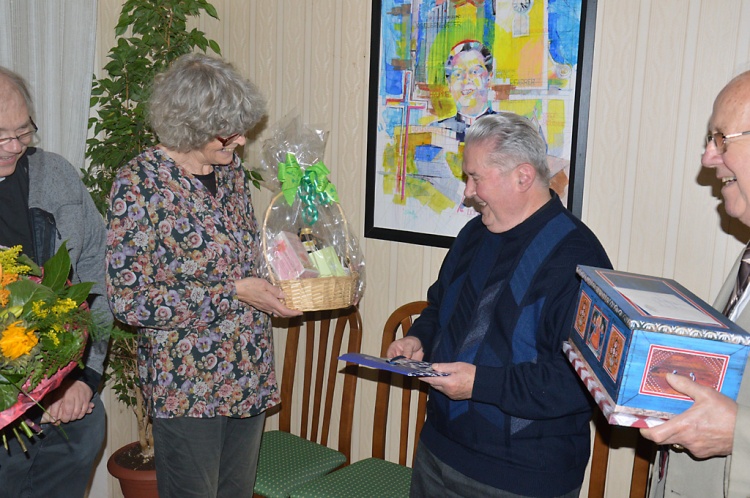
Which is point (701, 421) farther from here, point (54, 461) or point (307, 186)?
point (54, 461)

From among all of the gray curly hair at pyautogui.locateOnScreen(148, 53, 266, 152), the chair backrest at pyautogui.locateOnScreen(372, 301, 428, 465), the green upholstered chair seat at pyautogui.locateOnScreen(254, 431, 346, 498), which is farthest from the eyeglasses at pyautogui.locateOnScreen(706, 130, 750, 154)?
the green upholstered chair seat at pyautogui.locateOnScreen(254, 431, 346, 498)

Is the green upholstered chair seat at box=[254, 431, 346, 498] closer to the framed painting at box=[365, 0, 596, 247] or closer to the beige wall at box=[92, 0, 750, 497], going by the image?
the beige wall at box=[92, 0, 750, 497]

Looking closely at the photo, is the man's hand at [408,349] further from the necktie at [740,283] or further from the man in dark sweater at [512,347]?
the necktie at [740,283]

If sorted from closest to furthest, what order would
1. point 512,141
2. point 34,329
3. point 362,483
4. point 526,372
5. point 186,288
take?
point 34,329 → point 526,372 → point 512,141 → point 186,288 → point 362,483

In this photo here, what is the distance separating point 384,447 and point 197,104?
1.53m

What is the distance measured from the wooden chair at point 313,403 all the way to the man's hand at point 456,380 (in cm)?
99

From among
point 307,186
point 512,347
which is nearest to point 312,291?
point 307,186

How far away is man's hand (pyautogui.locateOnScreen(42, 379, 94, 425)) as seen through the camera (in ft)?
6.09

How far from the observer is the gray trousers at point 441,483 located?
5.84 ft

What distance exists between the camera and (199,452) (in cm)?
206

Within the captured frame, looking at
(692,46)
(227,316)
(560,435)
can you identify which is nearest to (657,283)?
(560,435)

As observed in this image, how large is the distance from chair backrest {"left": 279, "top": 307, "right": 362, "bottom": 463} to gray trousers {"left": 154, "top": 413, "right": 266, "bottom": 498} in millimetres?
678

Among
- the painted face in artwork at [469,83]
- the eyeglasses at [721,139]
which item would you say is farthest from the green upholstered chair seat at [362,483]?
the eyeglasses at [721,139]

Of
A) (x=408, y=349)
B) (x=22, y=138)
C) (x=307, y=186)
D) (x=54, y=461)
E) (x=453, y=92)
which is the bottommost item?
(x=54, y=461)
